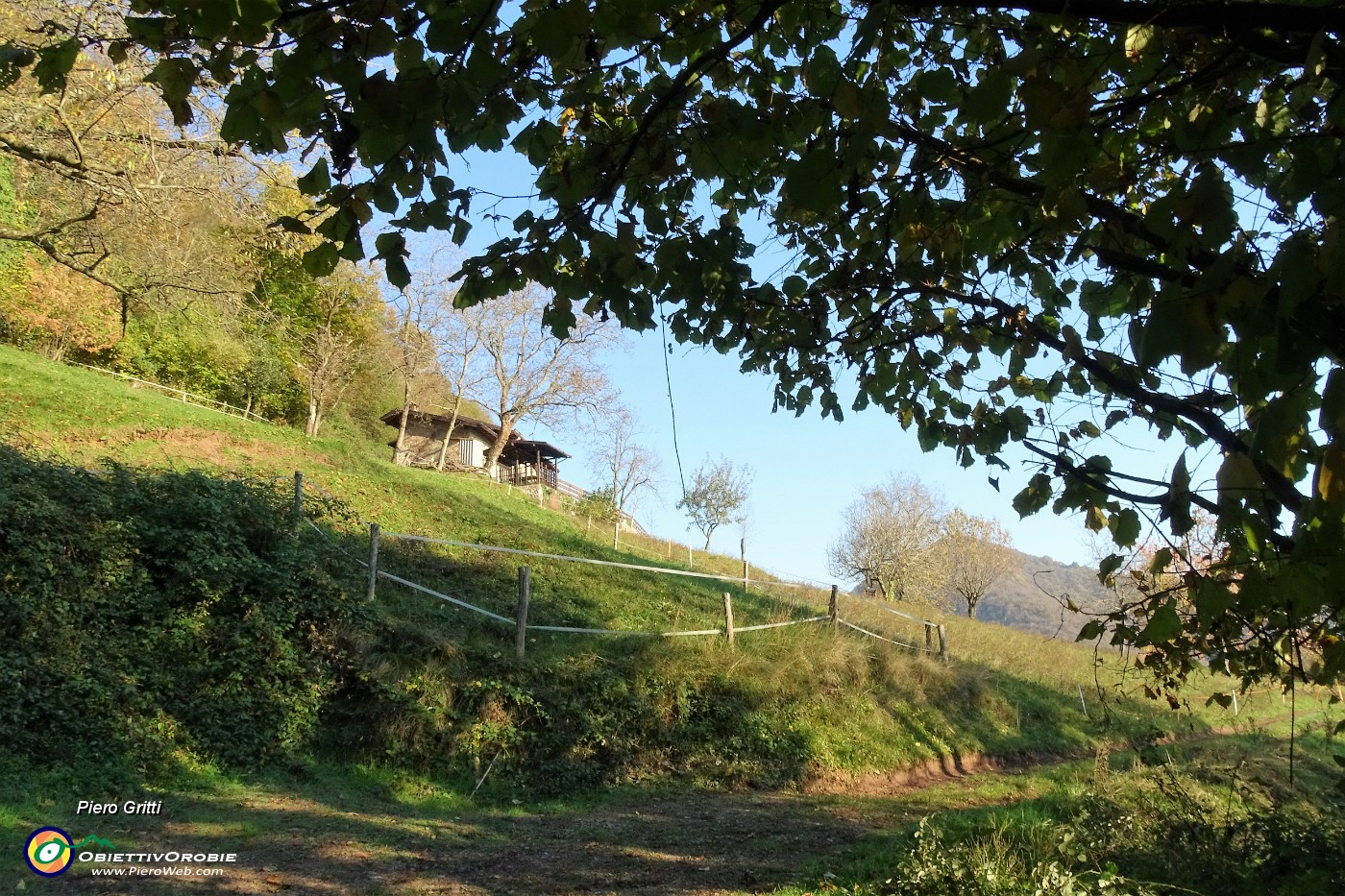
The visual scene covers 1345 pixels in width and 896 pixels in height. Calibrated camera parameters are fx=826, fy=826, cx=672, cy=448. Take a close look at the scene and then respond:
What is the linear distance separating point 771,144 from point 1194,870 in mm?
4096

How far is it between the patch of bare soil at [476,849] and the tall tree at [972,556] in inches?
1631

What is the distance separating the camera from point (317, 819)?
6141 millimetres

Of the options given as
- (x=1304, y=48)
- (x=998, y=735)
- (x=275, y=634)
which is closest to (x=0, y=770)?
(x=275, y=634)

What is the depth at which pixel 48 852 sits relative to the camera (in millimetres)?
4504

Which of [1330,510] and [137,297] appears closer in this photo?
[1330,510]

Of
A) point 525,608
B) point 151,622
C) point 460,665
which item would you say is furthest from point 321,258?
point 525,608

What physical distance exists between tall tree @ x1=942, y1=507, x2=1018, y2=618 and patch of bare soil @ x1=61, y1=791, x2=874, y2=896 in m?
41.4

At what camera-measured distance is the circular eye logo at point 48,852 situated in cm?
438

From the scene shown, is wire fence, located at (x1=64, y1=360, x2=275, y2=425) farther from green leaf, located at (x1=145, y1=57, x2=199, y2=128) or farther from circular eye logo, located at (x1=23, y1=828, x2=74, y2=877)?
green leaf, located at (x1=145, y1=57, x2=199, y2=128)

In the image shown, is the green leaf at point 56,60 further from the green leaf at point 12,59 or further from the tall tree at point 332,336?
the tall tree at point 332,336

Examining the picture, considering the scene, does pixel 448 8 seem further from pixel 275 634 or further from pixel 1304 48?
pixel 275 634

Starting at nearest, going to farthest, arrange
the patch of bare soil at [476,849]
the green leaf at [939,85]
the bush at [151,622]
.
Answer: the green leaf at [939,85] < the patch of bare soil at [476,849] < the bush at [151,622]

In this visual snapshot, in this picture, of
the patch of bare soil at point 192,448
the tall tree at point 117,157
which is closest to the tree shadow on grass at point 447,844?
the tall tree at point 117,157

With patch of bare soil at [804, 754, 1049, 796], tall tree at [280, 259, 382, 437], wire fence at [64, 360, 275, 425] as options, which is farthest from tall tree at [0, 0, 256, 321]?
tall tree at [280, 259, 382, 437]
